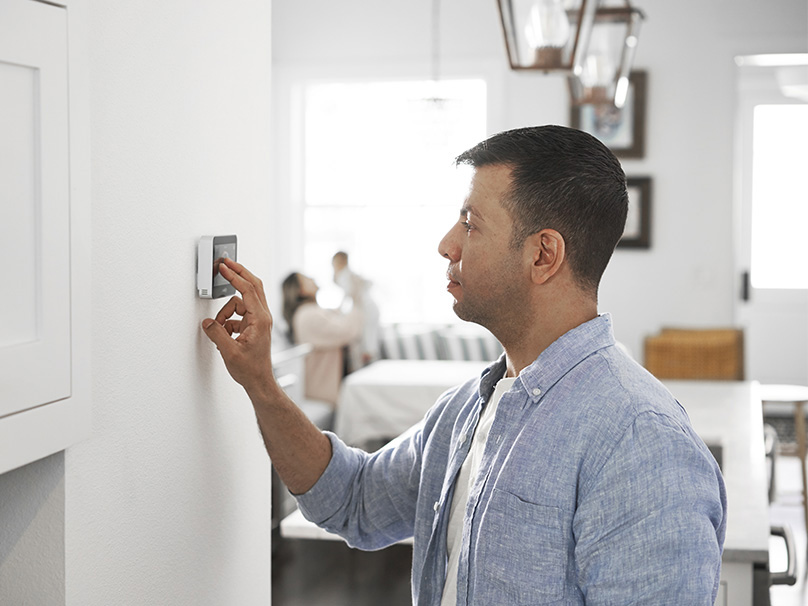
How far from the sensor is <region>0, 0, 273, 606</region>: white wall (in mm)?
930

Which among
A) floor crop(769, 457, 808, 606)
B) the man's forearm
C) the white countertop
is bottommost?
floor crop(769, 457, 808, 606)

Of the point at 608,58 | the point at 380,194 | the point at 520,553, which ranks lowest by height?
the point at 520,553

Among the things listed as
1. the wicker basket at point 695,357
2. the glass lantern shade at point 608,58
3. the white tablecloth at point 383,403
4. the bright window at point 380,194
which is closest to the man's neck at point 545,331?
the glass lantern shade at point 608,58

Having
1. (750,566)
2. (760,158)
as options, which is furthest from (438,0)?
(750,566)

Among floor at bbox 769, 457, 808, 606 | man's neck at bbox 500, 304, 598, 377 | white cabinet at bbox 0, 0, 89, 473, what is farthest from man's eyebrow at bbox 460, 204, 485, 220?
floor at bbox 769, 457, 808, 606

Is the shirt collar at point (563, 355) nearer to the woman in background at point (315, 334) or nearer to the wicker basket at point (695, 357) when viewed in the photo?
the wicker basket at point (695, 357)

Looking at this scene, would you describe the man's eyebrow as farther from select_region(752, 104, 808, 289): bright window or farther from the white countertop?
select_region(752, 104, 808, 289): bright window

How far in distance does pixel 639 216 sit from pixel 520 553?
5.21m

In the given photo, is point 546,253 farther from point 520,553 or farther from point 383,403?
point 383,403

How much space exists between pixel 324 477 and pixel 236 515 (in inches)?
6.7

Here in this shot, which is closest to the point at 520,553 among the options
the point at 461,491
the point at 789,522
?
the point at 461,491

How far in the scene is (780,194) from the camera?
769cm

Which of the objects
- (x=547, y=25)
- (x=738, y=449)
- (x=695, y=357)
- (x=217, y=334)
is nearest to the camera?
(x=217, y=334)

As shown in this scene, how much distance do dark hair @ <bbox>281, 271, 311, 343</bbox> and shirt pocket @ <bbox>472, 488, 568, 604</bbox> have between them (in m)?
4.44
